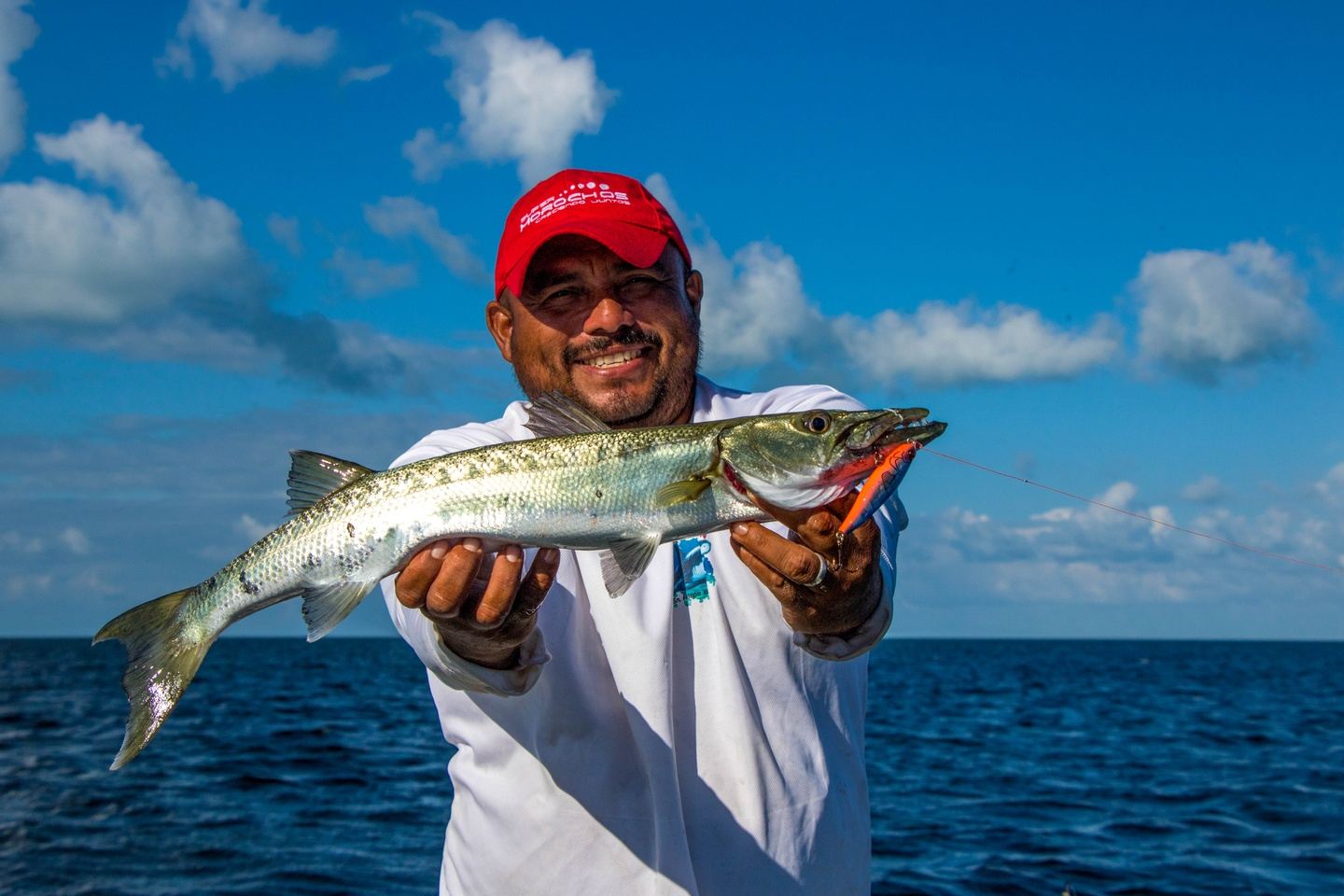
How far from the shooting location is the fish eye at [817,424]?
14.0 ft

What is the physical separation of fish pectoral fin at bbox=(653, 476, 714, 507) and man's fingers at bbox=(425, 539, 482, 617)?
0.76 meters

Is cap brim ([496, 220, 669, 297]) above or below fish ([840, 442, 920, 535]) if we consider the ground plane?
above

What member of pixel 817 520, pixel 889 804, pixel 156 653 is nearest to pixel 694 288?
pixel 817 520

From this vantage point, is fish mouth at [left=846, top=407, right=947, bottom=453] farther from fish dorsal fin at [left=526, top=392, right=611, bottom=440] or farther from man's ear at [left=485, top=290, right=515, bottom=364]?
man's ear at [left=485, top=290, right=515, bottom=364]

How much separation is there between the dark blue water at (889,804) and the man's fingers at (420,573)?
10152 millimetres

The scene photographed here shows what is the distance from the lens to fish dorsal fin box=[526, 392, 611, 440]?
455 centimetres

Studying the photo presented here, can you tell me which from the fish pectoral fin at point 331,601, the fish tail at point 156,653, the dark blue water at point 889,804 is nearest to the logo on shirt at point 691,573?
the fish pectoral fin at point 331,601

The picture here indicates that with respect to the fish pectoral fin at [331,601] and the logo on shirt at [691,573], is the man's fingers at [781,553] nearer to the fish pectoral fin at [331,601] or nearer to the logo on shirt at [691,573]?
the logo on shirt at [691,573]

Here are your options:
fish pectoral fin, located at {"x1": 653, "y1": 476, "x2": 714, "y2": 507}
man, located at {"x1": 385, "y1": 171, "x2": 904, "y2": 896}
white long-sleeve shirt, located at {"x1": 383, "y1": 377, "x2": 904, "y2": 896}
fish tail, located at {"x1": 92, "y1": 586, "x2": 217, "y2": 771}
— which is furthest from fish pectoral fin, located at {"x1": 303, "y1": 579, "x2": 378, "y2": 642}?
fish pectoral fin, located at {"x1": 653, "y1": 476, "x2": 714, "y2": 507}

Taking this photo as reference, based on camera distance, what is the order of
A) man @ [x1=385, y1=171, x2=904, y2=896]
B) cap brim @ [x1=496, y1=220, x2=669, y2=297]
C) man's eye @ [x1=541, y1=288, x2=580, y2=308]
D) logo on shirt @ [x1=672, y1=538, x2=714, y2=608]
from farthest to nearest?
man's eye @ [x1=541, y1=288, x2=580, y2=308], cap brim @ [x1=496, y1=220, x2=669, y2=297], logo on shirt @ [x1=672, y1=538, x2=714, y2=608], man @ [x1=385, y1=171, x2=904, y2=896]

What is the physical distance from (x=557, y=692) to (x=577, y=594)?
48 centimetres

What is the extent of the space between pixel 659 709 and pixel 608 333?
1.96 m

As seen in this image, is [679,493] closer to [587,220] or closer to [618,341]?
[618,341]

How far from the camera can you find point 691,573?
4.91 metres
